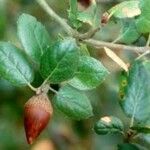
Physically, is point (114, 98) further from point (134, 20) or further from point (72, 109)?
point (72, 109)

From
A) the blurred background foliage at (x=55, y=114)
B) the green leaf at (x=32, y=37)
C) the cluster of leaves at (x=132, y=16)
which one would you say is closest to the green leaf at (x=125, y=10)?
the cluster of leaves at (x=132, y=16)

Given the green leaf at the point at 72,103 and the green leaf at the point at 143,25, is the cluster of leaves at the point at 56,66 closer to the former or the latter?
the green leaf at the point at 72,103

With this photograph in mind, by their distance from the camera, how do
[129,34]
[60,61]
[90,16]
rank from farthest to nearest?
[129,34] < [90,16] < [60,61]

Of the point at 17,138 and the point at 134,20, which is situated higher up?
the point at 134,20

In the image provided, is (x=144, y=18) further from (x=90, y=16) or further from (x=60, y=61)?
(x=60, y=61)

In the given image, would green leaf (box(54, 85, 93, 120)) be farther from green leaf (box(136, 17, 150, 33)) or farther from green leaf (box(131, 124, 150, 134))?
green leaf (box(136, 17, 150, 33))

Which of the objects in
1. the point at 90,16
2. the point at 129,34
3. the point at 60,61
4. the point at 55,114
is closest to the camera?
the point at 60,61

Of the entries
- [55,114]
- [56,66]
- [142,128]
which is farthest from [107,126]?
[55,114]

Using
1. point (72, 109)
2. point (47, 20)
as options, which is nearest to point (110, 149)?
point (47, 20)
